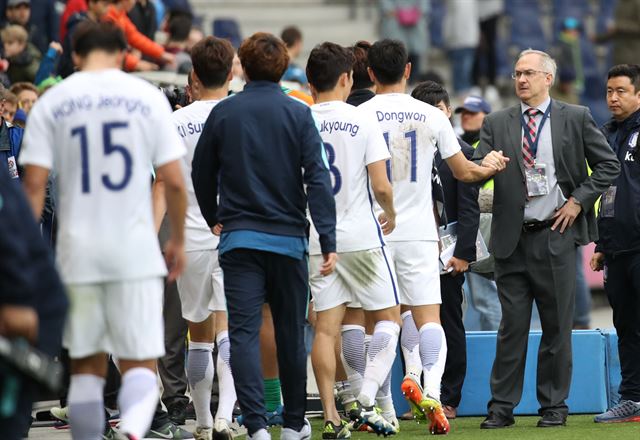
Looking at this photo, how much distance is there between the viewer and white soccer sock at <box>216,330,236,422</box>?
27.8ft

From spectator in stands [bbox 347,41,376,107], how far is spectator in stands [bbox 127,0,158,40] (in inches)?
222

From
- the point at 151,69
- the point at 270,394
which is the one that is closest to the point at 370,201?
the point at 270,394

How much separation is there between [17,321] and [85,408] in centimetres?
148

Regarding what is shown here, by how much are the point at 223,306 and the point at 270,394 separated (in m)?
0.81

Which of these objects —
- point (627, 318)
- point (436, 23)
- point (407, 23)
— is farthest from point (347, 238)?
point (436, 23)

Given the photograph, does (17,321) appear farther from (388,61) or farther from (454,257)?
(454,257)

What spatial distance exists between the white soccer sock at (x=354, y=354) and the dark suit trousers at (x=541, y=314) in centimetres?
90

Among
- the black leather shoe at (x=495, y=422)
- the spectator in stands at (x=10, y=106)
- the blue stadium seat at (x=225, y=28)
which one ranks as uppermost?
the blue stadium seat at (x=225, y=28)

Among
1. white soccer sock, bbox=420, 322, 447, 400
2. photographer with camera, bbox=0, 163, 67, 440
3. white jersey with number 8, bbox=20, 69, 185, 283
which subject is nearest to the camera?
photographer with camera, bbox=0, 163, 67, 440

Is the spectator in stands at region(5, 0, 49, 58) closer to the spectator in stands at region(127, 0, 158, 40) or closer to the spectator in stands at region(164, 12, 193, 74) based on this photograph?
the spectator in stands at region(127, 0, 158, 40)

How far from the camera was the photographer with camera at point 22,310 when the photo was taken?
5180 millimetres

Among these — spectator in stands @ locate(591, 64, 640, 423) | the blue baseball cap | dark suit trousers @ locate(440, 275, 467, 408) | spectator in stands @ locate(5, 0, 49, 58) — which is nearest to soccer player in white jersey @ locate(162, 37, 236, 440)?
dark suit trousers @ locate(440, 275, 467, 408)

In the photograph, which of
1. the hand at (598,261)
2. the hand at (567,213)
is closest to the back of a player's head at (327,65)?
the hand at (567,213)

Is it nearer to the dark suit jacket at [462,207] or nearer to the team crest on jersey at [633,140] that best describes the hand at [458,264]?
the dark suit jacket at [462,207]
